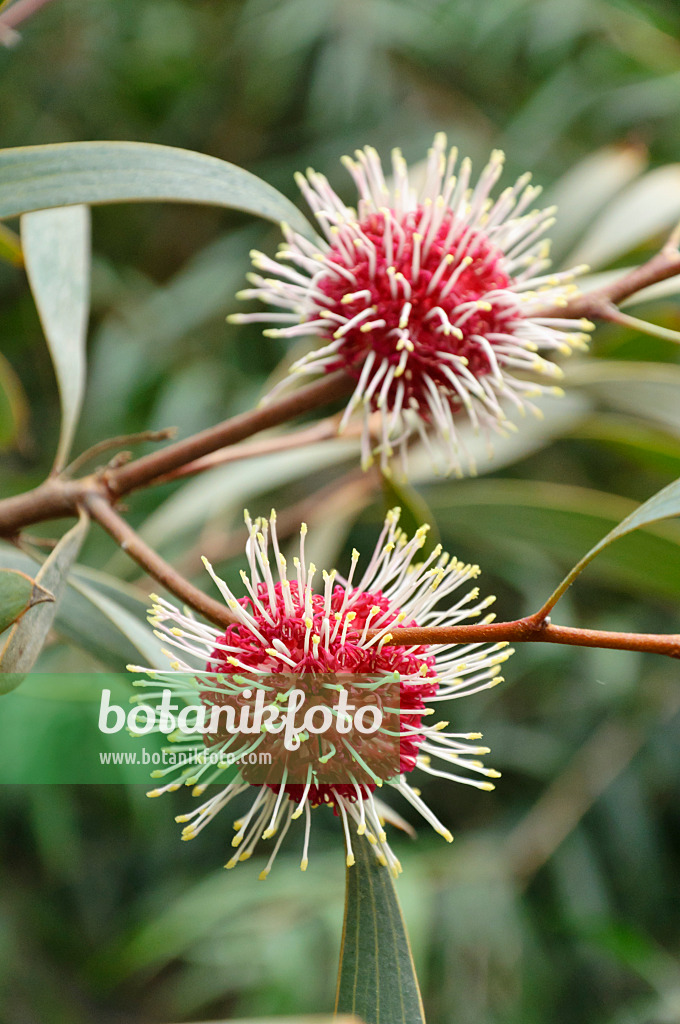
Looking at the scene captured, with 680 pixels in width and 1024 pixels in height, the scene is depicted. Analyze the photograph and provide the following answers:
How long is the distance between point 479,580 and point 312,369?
1218mm

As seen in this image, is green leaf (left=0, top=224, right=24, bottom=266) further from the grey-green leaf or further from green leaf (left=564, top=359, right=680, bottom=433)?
green leaf (left=564, top=359, right=680, bottom=433)

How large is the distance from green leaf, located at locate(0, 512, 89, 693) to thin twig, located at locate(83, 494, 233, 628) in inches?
1.3

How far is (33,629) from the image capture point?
0.42 m

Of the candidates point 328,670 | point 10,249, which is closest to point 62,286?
point 10,249

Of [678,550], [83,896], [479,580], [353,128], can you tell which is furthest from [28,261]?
[83,896]

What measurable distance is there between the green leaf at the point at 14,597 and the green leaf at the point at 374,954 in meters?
0.23

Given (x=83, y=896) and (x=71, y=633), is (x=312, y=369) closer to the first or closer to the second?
(x=71, y=633)

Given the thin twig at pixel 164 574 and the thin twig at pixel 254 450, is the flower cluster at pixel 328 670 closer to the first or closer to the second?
the thin twig at pixel 164 574

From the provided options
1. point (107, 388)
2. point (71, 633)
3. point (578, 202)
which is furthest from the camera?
point (107, 388)

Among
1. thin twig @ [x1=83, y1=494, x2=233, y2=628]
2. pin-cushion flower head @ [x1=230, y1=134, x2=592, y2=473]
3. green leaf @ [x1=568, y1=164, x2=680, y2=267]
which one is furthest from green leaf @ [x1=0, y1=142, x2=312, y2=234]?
green leaf @ [x1=568, y1=164, x2=680, y2=267]

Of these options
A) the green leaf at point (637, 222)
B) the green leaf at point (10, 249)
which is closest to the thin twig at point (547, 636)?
the green leaf at point (10, 249)

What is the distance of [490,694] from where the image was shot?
59.9 inches

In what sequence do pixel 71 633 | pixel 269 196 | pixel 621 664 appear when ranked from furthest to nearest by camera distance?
pixel 621 664 → pixel 71 633 → pixel 269 196

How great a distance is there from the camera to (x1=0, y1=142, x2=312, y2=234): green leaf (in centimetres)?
44
